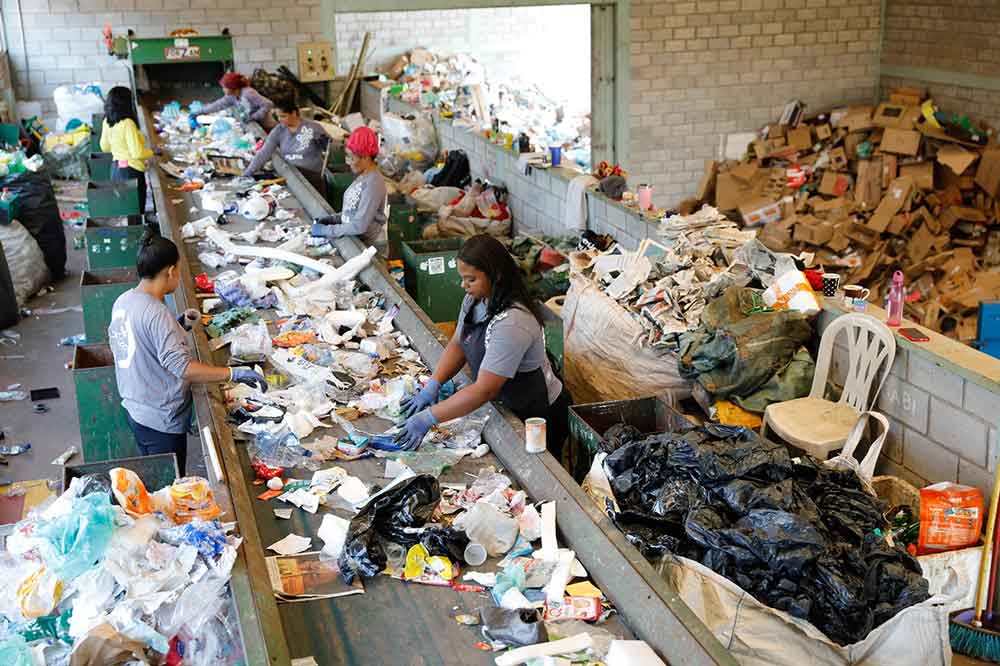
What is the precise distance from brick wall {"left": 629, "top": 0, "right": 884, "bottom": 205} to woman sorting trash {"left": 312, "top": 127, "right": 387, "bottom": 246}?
6116mm

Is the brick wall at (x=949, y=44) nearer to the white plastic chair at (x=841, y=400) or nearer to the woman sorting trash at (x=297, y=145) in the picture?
the woman sorting trash at (x=297, y=145)

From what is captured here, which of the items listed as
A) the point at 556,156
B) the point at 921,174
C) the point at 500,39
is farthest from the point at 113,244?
the point at 500,39

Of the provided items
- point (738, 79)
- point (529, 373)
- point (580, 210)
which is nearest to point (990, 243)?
point (738, 79)

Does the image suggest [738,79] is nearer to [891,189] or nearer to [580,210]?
[891,189]

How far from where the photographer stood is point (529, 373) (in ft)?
15.0

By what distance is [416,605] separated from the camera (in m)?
3.21

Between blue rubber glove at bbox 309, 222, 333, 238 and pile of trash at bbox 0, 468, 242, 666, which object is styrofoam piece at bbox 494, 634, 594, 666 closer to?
pile of trash at bbox 0, 468, 242, 666

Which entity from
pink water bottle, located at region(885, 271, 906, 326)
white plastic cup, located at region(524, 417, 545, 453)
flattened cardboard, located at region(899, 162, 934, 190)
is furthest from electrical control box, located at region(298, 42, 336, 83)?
white plastic cup, located at region(524, 417, 545, 453)

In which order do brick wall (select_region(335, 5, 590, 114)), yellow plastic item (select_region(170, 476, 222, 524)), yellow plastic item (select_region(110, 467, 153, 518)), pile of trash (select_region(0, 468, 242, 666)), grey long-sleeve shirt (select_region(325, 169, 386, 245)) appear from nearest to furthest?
pile of trash (select_region(0, 468, 242, 666)) → yellow plastic item (select_region(110, 467, 153, 518)) → yellow plastic item (select_region(170, 476, 222, 524)) → grey long-sleeve shirt (select_region(325, 169, 386, 245)) → brick wall (select_region(335, 5, 590, 114))

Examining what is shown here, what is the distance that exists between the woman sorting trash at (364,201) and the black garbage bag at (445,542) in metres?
3.46

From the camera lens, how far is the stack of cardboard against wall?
34.3ft

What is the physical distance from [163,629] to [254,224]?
4.95 metres

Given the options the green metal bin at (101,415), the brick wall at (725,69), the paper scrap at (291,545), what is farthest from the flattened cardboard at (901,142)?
the paper scrap at (291,545)

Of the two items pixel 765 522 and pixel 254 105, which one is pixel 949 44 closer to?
pixel 254 105
